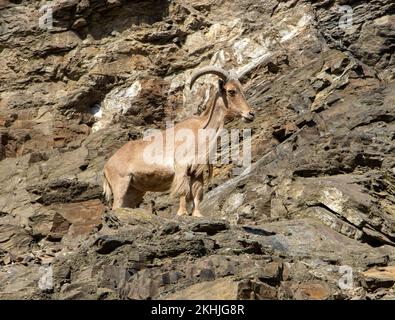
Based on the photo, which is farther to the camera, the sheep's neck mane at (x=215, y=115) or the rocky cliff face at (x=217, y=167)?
the sheep's neck mane at (x=215, y=115)

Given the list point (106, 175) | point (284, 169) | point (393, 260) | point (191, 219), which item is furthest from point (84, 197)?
point (393, 260)

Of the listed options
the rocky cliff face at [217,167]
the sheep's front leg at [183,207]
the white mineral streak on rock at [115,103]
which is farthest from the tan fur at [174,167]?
the white mineral streak on rock at [115,103]

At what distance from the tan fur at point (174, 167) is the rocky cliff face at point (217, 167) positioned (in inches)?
39.8

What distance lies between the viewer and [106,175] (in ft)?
57.9

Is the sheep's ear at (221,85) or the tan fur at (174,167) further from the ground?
the sheep's ear at (221,85)

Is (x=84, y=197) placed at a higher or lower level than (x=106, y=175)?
lower

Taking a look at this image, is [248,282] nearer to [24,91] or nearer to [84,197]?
[84,197]

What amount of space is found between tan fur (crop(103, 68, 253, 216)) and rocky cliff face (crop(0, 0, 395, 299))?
39.8 inches

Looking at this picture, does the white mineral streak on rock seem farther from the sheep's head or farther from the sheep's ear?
the sheep's head

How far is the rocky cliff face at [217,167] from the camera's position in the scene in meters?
13.3

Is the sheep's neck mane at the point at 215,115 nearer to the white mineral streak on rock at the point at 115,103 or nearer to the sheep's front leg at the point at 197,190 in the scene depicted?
the sheep's front leg at the point at 197,190

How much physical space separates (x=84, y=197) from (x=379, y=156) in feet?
23.9

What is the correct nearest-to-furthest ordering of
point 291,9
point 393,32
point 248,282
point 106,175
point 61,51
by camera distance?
point 248,282
point 106,175
point 393,32
point 291,9
point 61,51

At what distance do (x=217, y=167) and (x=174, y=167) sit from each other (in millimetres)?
6010
